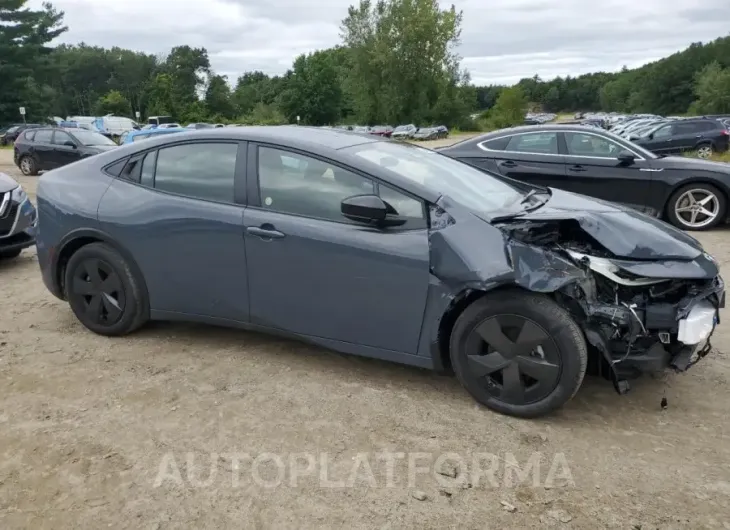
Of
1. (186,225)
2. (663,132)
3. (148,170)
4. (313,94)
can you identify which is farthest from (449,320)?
(313,94)

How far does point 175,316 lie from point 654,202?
21.8ft

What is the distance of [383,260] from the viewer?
334 centimetres

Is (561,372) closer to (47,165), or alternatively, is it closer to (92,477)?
(92,477)

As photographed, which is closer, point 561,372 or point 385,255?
point 561,372

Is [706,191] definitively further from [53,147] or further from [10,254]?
[53,147]

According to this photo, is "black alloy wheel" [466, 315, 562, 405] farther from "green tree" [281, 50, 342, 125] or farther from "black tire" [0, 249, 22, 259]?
"green tree" [281, 50, 342, 125]

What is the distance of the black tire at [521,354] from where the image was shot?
3033mm

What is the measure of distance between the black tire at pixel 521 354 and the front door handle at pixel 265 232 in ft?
3.89

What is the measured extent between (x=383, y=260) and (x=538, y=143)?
5811 mm

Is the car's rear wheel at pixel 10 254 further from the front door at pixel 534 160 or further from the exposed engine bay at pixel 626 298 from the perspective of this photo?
the front door at pixel 534 160

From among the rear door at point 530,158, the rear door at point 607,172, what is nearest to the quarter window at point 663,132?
the rear door at point 607,172

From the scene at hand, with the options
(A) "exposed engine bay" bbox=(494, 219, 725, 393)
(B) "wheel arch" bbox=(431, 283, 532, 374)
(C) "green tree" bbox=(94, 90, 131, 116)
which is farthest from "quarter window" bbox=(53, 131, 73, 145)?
(C) "green tree" bbox=(94, 90, 131, 116)

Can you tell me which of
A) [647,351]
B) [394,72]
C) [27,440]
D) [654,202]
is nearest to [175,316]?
[27,440]

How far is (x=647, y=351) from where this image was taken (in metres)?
3.10
